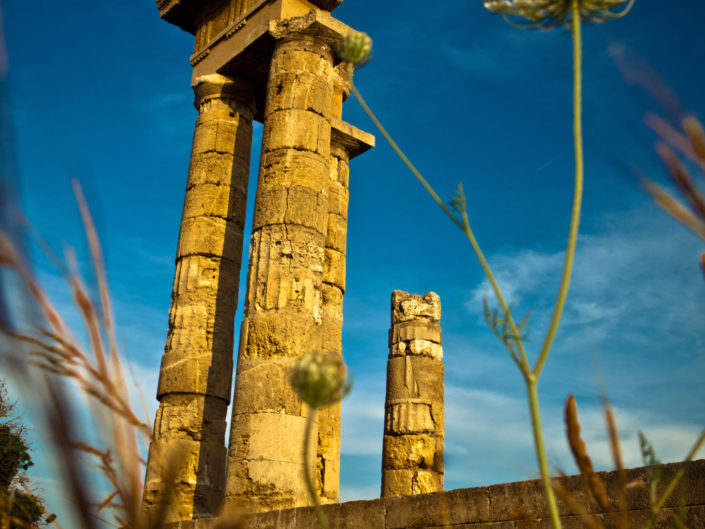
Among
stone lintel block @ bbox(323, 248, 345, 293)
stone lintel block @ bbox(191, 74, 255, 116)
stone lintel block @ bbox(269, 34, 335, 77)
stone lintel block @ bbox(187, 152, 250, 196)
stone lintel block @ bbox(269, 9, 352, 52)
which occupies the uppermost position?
stone lintel block @ bbox(191, 74, 255, 116)

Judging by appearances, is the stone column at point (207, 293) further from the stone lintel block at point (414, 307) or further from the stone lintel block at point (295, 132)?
the stone lintel block at point (414, 307)

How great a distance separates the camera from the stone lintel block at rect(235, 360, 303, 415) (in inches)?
347

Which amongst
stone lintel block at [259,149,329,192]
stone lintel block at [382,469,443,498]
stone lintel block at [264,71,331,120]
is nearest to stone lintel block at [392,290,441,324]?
stone lintel block at [382,469,443,498]

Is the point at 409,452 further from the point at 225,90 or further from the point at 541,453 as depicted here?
the point at 541,453

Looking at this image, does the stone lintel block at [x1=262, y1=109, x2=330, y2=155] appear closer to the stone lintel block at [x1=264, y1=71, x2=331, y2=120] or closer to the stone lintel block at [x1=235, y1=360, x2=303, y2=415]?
the stone lintel block at [x1=264, y1=71, x2=331, y2=120]

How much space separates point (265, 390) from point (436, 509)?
131 inches

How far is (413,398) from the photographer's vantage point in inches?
547

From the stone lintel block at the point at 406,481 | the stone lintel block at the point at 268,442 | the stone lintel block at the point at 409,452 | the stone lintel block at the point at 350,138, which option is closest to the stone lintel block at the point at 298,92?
the stone lintel block at the point at 350,138

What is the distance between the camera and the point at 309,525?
7.13 meters

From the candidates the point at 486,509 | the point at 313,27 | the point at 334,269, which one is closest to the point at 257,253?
the point at 334,269

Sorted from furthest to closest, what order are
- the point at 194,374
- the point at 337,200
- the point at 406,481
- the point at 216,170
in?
the point at 337,200 < the point at 406,481 < the point at 216,170 < the point at 194,374

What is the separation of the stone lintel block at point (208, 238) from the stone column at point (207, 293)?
0.02 m

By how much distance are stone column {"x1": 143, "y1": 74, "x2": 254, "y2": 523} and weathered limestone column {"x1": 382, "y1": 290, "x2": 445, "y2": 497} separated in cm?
384

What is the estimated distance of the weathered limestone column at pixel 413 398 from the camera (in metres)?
13.2
